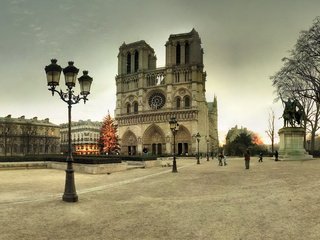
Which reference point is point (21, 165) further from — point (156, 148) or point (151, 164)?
point (156, 148)

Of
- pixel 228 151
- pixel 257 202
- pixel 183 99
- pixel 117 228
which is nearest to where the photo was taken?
pixel 117 228

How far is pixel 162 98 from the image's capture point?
271 feet

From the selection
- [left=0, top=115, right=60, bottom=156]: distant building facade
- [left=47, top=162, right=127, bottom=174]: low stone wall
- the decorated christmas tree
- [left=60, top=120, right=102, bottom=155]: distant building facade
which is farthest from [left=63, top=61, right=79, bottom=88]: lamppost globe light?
[left=60, top=120, right=102, bottom=155]: distant building facade

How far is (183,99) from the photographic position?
79.0 metres

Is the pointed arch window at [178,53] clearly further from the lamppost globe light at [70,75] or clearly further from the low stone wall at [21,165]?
the lamppost globe light at [70,75]

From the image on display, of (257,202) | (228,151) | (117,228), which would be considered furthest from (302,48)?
(228,151)

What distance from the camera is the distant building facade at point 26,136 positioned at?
8560 cm

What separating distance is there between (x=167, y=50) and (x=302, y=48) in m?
53.6

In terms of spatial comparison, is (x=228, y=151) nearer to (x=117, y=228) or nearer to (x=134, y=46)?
(x=134, y=46)

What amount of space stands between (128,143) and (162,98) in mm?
15787

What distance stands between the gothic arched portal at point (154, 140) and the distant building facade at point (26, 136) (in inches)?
1159

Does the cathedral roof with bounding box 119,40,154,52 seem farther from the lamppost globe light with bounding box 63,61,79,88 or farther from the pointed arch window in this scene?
the lamppost globe light with bounding box 63,61,79,88

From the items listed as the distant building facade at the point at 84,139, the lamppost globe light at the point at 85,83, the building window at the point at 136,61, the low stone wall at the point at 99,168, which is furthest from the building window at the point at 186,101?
the lamppost globe light at the point at 85,83

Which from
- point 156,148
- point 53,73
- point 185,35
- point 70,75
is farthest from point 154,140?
point 53,73
